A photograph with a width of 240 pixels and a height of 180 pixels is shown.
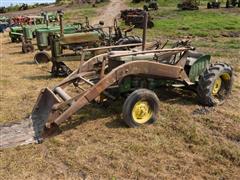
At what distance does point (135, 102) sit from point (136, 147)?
864mm

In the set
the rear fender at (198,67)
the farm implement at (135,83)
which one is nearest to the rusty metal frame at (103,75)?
the farm implement at (135,83)

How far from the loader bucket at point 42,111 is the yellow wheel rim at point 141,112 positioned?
1.33m

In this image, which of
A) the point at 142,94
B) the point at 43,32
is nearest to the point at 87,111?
the point at 142,94

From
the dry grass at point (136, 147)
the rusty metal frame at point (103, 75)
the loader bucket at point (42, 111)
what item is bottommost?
the dry grass at point (136, 147)

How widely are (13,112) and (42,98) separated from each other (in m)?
1.10

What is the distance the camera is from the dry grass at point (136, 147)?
4859mm

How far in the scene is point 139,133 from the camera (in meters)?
5.95

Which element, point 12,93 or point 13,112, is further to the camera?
point 12,93

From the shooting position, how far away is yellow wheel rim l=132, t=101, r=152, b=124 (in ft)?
20.1

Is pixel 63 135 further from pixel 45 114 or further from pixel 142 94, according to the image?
pixel 142 94

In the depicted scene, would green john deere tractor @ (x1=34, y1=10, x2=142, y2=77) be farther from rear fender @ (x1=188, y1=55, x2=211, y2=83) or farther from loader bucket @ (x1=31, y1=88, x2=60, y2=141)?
loader bucket @ (x1=31, y1=88, x2=60, y2=141)

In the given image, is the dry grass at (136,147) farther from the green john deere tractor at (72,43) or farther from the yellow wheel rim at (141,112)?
the green john deere tractor at (72,43)

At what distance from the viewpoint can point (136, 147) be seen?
548cm

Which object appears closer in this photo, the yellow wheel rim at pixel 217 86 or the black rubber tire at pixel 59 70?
the yellow wheel rim at pixel 217 86
